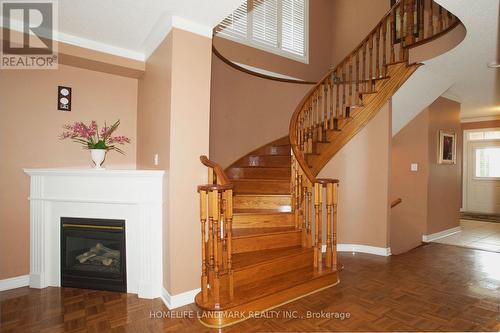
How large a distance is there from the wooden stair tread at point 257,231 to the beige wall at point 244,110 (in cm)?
147

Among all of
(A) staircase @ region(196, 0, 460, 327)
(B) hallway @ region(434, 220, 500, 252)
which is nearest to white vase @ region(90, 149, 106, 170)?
(A) staircase @ region(196, 0, 460, 327)

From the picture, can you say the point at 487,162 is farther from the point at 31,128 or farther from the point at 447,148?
the point at 31,128

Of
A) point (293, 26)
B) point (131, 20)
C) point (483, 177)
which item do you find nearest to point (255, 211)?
point (131, 20)

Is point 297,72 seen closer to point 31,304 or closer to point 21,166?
point 21,166

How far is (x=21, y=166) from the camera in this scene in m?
2.92

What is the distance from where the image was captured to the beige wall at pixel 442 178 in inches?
198

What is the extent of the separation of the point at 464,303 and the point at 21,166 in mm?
4376

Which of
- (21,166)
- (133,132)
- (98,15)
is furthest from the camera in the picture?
(133,132)

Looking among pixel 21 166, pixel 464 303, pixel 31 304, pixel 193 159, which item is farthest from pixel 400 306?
pixel 21 166

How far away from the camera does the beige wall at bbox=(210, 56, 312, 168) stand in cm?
420

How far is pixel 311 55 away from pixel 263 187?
3133 millimetres

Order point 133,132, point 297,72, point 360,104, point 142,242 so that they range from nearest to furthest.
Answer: point 142,242 < point 133,132 < point 360,104 < point 297,72

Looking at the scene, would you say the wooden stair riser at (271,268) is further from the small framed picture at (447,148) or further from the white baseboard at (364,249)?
the small framed picture at (447,148)

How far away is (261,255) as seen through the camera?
108 inches
